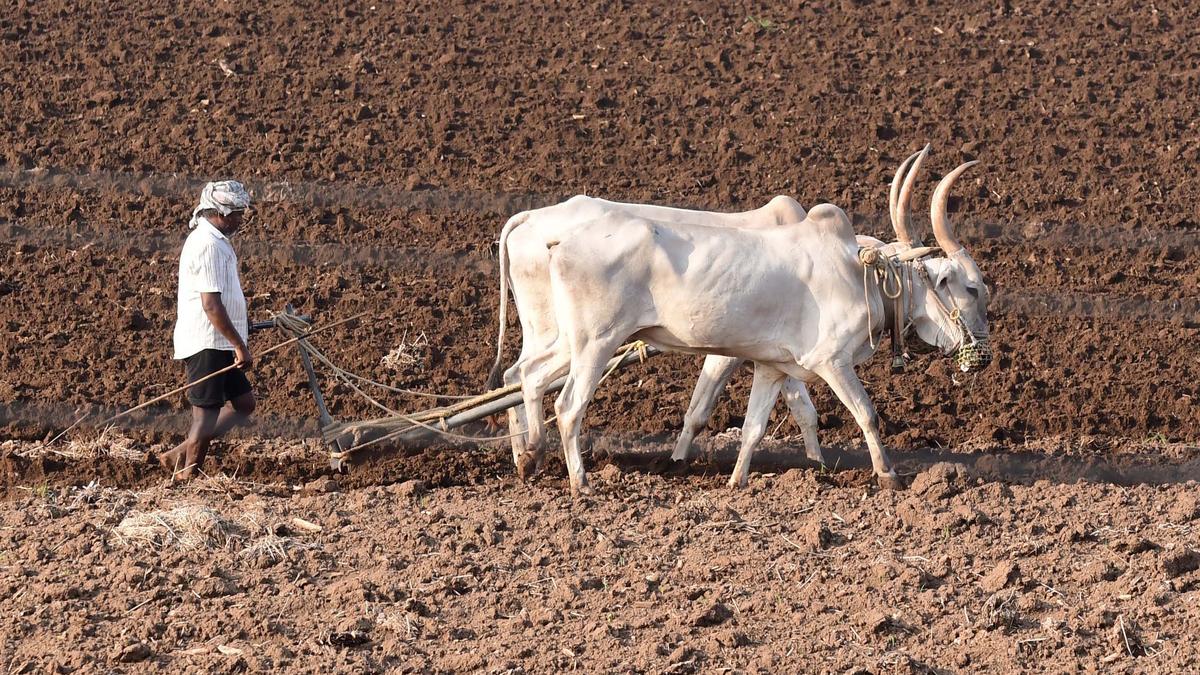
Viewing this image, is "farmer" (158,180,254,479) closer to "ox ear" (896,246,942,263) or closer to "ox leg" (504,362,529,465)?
"ox leg" (504,362,529,465)

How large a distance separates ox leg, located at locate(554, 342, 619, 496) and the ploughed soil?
0.56ft

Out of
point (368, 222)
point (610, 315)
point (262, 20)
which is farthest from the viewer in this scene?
point (262, 20)

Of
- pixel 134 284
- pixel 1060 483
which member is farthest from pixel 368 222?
pixel 1060 483

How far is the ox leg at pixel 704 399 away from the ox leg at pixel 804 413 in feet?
0.95

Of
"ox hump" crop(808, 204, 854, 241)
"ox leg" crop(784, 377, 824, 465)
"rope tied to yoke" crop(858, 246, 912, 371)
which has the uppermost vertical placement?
"ox hump" crop(808, 204, 854, 241)

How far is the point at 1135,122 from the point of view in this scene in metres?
13.7

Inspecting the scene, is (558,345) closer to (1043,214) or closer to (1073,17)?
(1043,214)

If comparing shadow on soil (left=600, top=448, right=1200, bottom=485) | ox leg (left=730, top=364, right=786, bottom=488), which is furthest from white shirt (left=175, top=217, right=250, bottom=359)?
ox leg (left=730, top=364, right=786, bottom=488)

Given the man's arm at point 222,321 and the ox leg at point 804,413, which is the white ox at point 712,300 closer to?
the ox leg at point 804,413

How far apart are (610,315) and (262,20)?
8.67 meters

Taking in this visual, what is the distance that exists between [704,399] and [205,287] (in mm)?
2490

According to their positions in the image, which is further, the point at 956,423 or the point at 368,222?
the point at 368,222

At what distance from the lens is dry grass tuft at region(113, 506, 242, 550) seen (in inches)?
265

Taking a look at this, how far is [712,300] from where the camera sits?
25.5 feet
